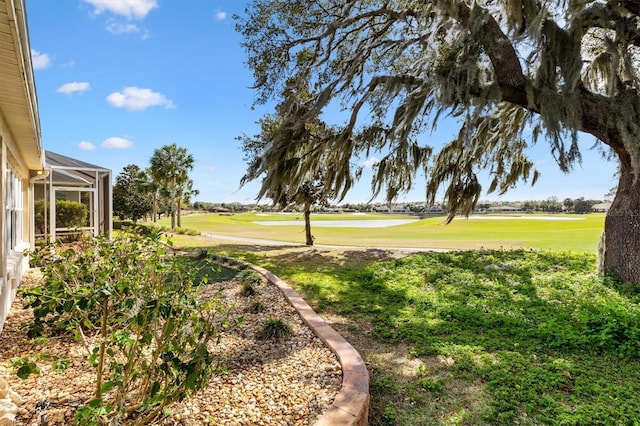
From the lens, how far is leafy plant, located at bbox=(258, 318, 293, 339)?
337 centimetres

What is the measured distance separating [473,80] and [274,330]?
5079 mm

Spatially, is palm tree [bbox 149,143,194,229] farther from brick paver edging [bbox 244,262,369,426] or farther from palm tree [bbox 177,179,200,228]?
brick paver edging [bbox 244,262,369,426]

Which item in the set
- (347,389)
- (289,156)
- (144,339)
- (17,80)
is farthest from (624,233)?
(17,80)

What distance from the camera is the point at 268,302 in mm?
4621

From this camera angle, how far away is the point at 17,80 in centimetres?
273

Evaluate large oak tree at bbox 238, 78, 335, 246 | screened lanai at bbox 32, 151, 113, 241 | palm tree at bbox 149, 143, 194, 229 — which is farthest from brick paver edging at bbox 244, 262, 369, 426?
palm tree at bbox 149, 143, 194, 229

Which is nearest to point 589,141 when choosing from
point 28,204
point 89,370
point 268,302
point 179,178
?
point 268,302

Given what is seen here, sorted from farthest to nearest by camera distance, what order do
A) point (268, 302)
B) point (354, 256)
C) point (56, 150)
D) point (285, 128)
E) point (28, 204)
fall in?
point (56, 150), point (354, 256), point (285, 128), point (28, 204), point (268, 302)

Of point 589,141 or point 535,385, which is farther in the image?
point 589,141

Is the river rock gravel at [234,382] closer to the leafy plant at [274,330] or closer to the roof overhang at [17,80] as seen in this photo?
the leafy plant at [274,330]

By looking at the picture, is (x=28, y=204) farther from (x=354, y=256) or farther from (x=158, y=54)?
(x=354, y=256)

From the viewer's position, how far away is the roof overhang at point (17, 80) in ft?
6.10

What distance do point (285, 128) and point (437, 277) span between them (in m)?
4.54

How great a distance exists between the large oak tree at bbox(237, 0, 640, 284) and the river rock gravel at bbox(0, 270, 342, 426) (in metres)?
4.75
